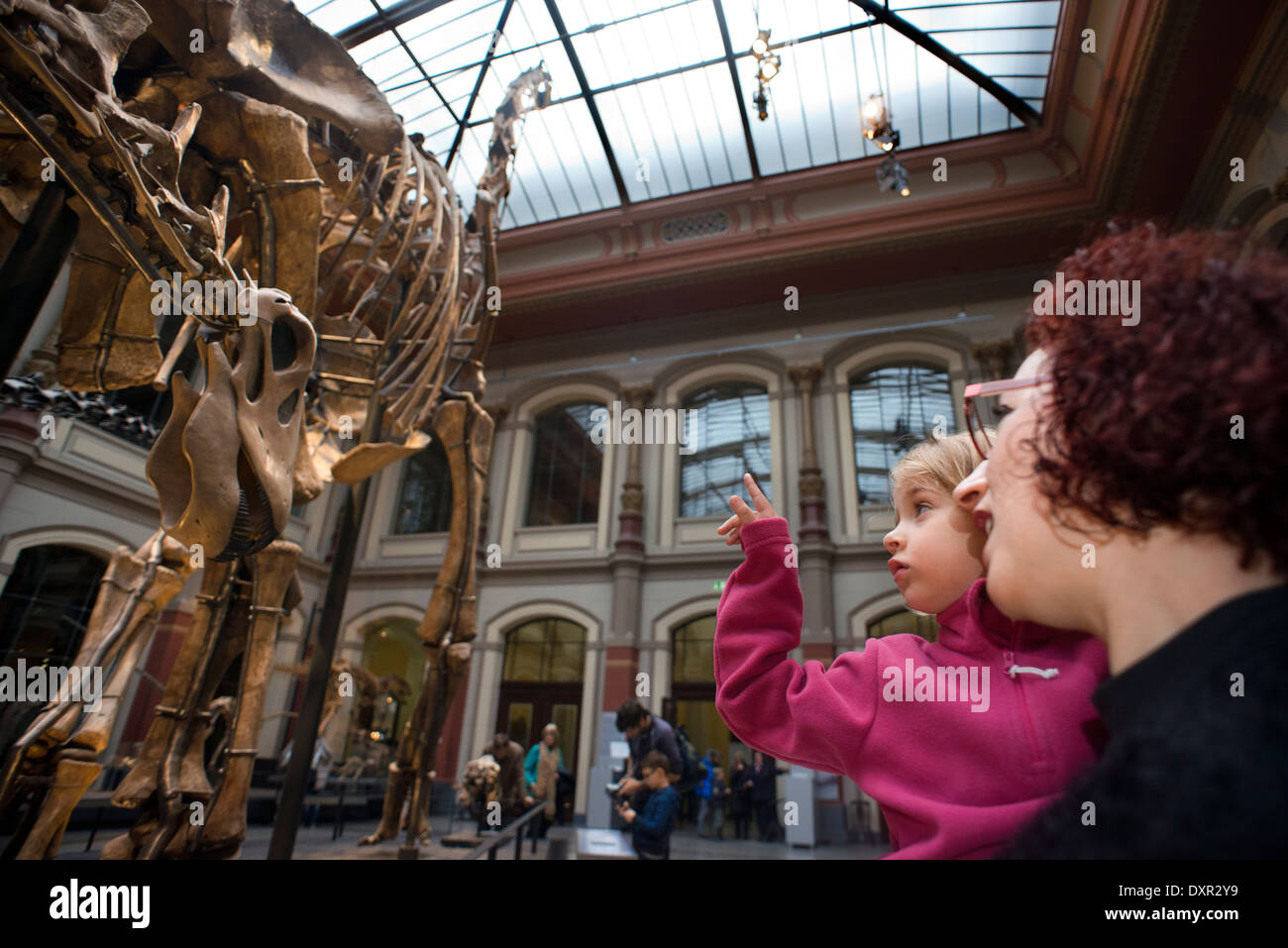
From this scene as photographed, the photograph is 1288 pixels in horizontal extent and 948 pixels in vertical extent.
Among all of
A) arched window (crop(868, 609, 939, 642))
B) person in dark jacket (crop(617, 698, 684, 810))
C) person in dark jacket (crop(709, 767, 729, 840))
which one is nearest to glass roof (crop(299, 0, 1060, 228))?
arched window (crop(868, 609, 939, 642))

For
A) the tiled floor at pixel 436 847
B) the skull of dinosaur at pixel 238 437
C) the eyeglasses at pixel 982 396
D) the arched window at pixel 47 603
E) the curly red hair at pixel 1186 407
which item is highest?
the arched window at pixel 47 603

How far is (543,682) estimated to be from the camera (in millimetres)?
11367

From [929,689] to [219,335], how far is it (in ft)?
6.26

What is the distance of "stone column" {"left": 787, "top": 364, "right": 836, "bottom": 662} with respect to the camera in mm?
9664

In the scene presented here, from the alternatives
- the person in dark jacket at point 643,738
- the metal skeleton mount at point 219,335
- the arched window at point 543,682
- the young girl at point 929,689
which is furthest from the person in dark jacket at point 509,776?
the young girl at point 929,689

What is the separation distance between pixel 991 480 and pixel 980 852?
40 cm

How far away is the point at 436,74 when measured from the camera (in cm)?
1018

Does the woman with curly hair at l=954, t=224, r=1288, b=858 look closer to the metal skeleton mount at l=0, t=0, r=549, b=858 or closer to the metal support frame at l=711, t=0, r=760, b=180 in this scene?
the metal skeleton mount at l=0, t=0, r=549, b=858

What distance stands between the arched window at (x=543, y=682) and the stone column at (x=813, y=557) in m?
3.89

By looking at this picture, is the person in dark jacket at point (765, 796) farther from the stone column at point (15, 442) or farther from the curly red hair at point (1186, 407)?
the stone column at point (15, 442)

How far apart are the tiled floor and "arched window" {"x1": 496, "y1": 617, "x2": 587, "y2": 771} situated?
1680mm

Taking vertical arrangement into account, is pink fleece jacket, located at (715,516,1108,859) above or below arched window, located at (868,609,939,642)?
below

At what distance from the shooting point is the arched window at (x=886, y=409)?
34.7ft

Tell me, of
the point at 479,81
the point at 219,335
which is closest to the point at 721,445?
the point at 479,81
